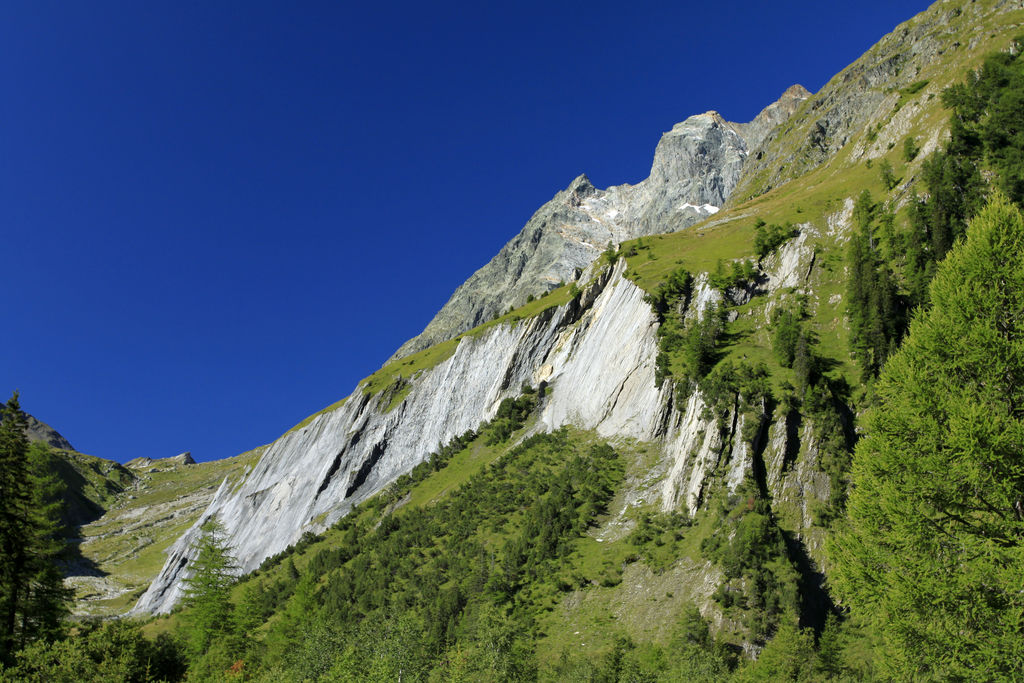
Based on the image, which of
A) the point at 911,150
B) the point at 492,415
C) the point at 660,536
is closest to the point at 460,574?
the point at 660,536

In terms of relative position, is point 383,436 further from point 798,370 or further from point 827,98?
point 827,98

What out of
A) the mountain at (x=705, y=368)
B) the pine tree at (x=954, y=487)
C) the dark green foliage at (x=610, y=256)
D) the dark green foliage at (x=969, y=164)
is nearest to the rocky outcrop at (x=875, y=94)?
the mountain at (x=705, y=368)

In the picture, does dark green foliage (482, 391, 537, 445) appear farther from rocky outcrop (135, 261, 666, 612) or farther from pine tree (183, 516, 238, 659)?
pine tree (183, 516, 238, 659)

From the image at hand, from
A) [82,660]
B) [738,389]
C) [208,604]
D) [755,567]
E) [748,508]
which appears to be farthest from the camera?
[738,389]

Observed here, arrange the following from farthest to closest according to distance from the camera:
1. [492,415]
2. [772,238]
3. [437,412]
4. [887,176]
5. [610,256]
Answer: [437,412] < [610,256] < [492,415] < [772,238] < [887,176]

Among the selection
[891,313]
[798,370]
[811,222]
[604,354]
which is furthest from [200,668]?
[811,222]

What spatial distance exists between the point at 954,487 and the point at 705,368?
50.5m

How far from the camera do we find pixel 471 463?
312 feet

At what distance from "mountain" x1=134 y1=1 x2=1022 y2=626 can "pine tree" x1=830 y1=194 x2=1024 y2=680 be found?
102 feet

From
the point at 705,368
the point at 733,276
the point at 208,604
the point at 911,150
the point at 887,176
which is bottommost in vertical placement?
the point at 208,604

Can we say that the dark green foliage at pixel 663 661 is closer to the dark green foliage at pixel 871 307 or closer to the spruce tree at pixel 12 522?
the spruce tree at pixel 12 522

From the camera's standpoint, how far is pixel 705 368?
6419cm

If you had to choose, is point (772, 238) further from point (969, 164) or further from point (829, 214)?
point (969, 164)

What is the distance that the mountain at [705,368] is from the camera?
53.9 metres
